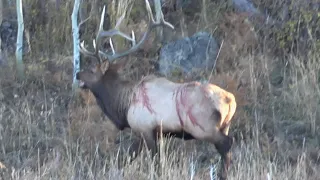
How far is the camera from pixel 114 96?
33.1 ft

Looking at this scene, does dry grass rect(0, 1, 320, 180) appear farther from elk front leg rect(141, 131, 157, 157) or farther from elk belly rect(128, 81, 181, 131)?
elk belly rect(128, 81, 181, 131)

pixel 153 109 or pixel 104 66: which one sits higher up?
pixel 104 66

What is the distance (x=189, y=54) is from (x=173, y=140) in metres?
3.22

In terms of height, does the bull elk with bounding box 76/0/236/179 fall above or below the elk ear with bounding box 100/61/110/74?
below

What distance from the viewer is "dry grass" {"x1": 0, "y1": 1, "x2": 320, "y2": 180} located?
912cm

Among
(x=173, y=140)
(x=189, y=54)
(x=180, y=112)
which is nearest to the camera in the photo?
(x=180, y=112)

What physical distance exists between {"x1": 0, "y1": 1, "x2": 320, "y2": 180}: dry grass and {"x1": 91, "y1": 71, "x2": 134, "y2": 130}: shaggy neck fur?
0.38 metres

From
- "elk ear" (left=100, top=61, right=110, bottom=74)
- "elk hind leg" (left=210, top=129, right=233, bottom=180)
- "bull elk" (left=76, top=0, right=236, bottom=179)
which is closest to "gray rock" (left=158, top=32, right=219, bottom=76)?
"elk ear" (left=100, top=61, right=110, bottom=74)

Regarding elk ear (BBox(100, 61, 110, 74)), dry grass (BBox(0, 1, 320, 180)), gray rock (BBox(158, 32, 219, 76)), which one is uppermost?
elk ear (BBox(100, 61, 110, 74))

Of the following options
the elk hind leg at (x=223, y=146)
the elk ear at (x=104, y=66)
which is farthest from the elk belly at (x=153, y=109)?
the elk ear at (x=104, y=66)

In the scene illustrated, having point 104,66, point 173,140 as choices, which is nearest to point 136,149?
point 173,140

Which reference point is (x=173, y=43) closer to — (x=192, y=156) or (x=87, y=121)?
(x=87, y=121)

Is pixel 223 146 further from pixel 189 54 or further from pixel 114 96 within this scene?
pixel 189 54

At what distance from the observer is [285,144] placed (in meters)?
10.5
